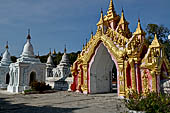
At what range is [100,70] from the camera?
15.5 m

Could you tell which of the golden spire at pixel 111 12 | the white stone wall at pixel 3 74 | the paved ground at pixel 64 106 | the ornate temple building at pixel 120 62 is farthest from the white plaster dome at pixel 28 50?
the golden spire at pixel 111 12

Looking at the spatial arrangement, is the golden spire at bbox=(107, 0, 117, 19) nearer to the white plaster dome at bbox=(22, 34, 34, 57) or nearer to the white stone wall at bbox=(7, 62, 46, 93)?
the white stone wall at bbox=(7, 62, 46, 93)

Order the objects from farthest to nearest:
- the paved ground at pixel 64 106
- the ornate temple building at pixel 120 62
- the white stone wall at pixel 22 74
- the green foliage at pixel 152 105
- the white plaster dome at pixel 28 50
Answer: the white plaster dome at pixel 28 50
the white stone wall at pixel 22 74
the ornate temple building at pixel 120 62
the paved ground at pixel 64 106
the green foliage at pixel 152 105

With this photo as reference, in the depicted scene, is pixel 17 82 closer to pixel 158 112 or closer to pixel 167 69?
pixel 167 69

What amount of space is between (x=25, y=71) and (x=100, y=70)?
830cm

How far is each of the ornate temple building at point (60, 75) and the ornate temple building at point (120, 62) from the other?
7.78 feet

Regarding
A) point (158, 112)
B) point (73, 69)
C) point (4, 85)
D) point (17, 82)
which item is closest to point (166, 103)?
point (158, 112)

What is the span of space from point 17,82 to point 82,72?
743 centimetres

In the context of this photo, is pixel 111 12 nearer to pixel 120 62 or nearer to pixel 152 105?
pixel 120 62

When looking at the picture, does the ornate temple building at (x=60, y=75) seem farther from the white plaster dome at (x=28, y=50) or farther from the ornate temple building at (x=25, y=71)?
the white plaster dome at (x=28, y=50)

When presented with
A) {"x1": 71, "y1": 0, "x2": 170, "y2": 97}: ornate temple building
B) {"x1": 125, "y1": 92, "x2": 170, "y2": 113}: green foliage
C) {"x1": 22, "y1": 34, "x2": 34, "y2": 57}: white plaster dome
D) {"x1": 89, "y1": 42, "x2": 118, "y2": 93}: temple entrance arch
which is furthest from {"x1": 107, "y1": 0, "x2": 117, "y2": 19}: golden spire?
{"x1": 125, "y1": 92, "x2": 170, "y2": 113}: green foliage

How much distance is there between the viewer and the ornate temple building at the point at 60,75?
18430 mm

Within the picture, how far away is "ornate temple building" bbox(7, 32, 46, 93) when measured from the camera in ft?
57.6

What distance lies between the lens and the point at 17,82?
17766 mm
